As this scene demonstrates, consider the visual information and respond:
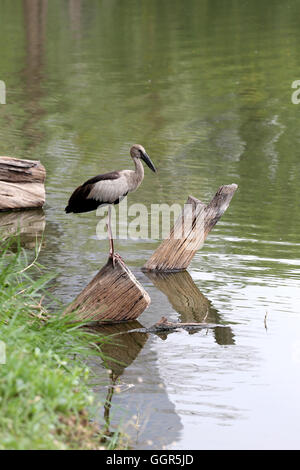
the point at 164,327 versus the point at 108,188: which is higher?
the point at 108,188

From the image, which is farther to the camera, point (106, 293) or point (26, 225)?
point (26, 225)

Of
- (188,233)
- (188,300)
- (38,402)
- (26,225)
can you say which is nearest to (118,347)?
(188,300)

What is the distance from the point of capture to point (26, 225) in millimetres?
13484

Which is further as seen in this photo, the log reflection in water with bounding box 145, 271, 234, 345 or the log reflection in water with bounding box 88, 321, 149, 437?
the log reflection in water with bounding box 145, 271, 234, 345

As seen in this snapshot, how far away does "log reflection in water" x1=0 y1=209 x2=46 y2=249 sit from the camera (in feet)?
42.0

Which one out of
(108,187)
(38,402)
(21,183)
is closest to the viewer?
(38,402)

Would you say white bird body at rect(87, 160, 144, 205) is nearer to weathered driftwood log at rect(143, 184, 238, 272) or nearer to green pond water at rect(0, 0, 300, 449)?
green pond water at rect(0, 0, 300, 449)

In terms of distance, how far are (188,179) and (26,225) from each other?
403 centimetres

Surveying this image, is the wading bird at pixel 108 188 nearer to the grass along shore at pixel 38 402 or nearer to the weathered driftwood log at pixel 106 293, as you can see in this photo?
the weathered driftwood log at pixel 106 293

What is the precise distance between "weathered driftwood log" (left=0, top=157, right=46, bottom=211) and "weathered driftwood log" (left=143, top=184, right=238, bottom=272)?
9.67 ft

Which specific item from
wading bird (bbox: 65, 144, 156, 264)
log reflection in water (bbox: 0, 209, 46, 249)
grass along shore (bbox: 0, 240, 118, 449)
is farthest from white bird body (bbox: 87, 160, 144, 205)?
grass along shore (bbox: 0, 240, 118, 449)

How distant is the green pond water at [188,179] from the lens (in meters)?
7.88

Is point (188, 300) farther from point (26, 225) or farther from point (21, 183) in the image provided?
point (21, 183)
